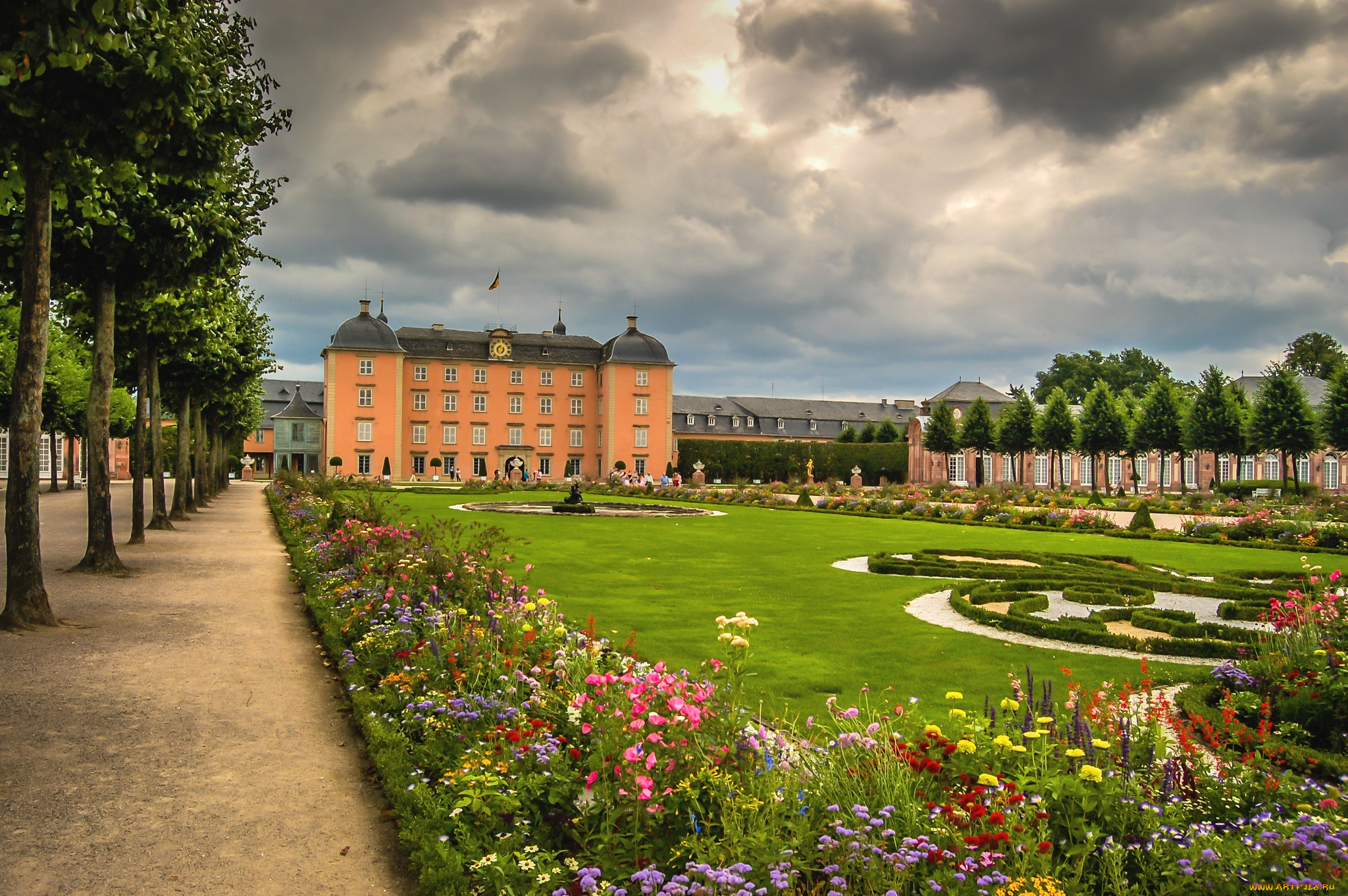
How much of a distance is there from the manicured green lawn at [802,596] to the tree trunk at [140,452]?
22.5 feet

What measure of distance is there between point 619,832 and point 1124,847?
6.03 ft

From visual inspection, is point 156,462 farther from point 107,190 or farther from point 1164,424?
point 1164,424

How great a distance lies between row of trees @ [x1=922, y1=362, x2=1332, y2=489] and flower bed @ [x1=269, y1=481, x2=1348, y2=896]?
148 feet

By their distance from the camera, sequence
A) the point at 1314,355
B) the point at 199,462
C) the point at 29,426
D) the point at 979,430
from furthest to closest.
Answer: the point at 1314,355 → the point at 979,430 → the point at 199,462 → the point at 29,426

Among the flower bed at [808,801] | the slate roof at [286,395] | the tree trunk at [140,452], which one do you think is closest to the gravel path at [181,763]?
the flower bed at [808,801]

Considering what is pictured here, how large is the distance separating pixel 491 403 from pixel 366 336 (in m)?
9.83

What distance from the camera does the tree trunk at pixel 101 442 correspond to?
1130 cm

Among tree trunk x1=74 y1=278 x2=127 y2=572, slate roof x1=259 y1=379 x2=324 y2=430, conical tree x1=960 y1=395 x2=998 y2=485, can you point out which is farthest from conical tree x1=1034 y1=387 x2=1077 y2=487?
slate roof x1=259 y1=379 x2=324 y2=430

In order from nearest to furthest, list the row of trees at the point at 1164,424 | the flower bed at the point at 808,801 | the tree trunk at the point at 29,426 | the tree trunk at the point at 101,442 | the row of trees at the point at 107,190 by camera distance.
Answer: the flower bed at the point at 808,801 < the row of trees at the point at 107,190 < the tree trunk at the point at 29,426 < the tree trunk at the point at 101,442 < the row of trees at the point at 1164,424

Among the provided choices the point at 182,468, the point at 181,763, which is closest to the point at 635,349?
the point at 182,468

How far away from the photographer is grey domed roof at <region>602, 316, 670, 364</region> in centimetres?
6169

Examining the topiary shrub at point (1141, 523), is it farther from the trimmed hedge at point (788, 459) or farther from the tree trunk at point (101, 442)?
the trimmed hedge at point (788, 459)

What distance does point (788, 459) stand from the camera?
61.9 m

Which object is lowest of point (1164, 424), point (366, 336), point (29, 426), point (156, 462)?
point (156, 462)
